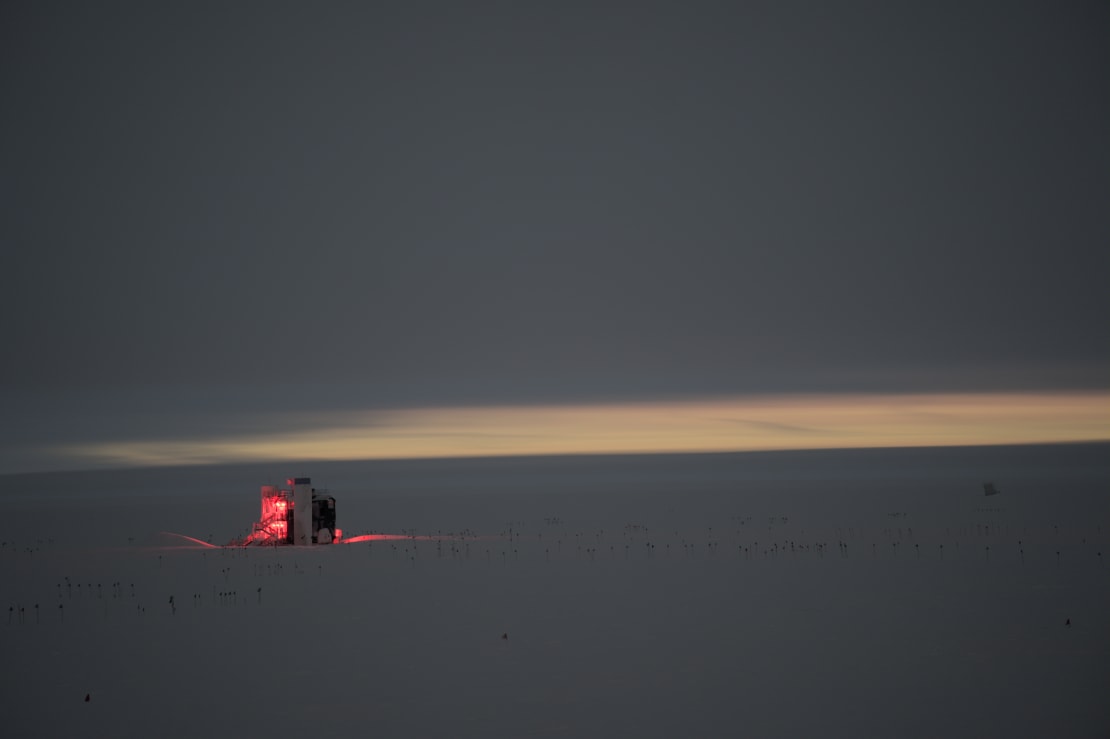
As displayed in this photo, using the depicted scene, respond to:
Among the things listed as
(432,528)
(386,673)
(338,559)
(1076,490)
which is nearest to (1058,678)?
(386,673)

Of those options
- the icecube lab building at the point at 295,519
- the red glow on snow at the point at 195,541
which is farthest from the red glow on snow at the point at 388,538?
the red glow on snow at the point at 195,541

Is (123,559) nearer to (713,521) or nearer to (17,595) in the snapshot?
(17,595)

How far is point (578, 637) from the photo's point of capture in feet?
113

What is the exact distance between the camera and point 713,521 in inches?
3206

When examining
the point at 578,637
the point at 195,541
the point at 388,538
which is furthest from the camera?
the point at 388,538

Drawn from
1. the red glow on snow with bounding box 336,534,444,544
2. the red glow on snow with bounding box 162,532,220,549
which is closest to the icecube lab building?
the red glow on snow with bounding box 336,534,444,544

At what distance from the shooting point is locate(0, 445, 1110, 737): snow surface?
25734 mm

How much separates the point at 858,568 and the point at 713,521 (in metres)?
32.6

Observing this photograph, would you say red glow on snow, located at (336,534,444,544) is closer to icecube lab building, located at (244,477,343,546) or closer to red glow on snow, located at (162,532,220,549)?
icecube lab building, located at (244,477,343,546)

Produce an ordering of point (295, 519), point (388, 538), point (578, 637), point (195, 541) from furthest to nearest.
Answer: point (388, 538)
point (195, 541)
point (295, 519)
point (578, 637)

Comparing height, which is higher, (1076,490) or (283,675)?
(1076,490)

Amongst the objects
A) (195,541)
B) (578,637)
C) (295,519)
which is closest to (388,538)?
(295,519)

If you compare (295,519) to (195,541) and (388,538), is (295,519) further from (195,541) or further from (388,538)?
(195,541)

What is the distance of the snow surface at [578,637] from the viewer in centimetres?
2573
